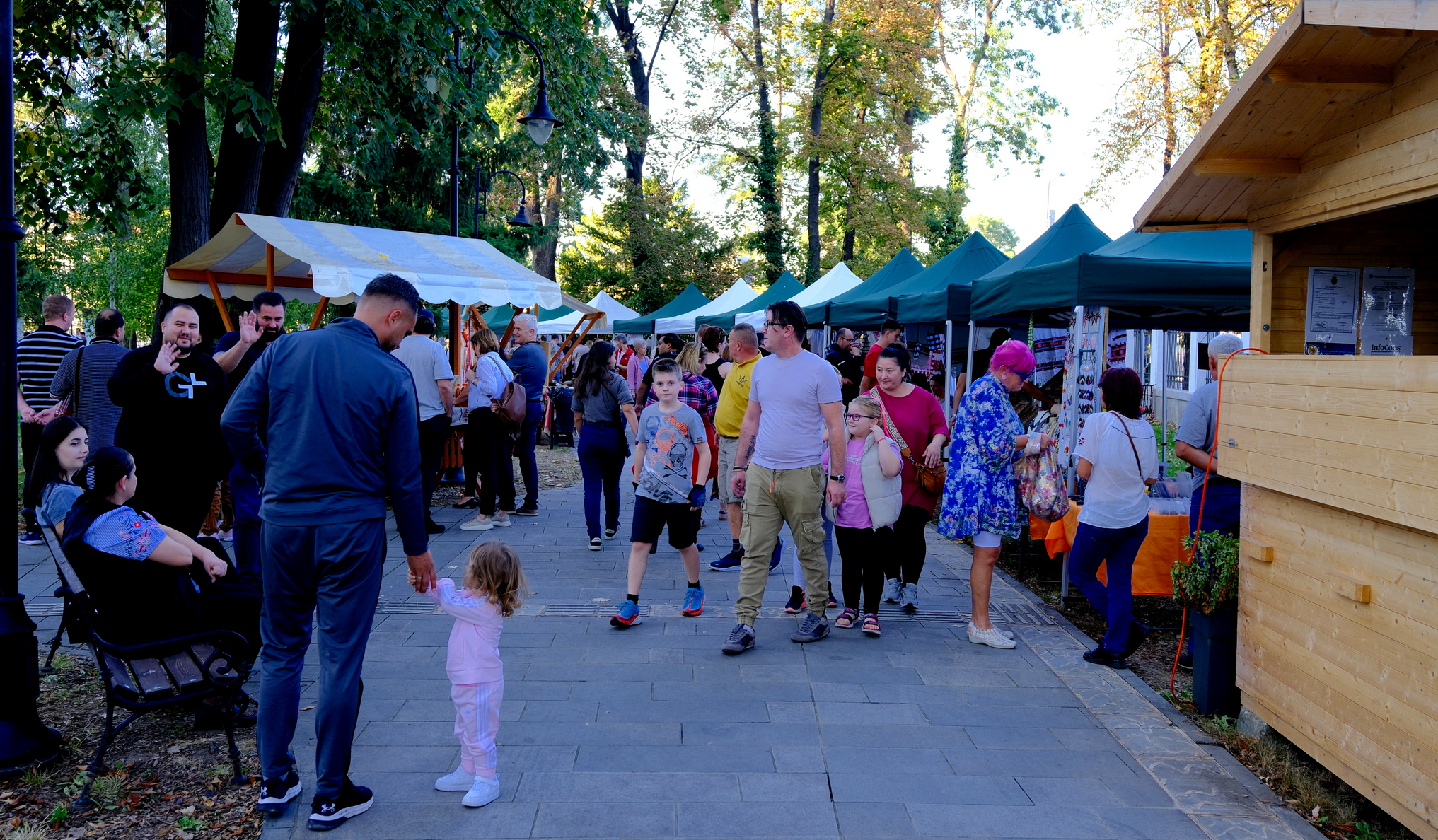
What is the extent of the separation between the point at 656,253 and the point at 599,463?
88.5 ft

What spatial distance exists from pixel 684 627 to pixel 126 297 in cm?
2786

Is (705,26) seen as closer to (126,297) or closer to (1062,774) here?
(126,297)

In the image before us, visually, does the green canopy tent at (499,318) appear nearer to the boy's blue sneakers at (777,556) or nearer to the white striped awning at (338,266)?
the white striped awning at (338,266)

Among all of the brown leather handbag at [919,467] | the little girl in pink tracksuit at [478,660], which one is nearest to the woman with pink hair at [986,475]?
the brown leather handbag at [919,467]

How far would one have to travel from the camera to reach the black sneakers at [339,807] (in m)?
→ 3.55

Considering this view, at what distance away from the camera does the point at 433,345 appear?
8.92m

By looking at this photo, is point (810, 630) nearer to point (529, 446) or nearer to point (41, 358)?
point (529, 446)

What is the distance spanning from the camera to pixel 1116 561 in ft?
18.9

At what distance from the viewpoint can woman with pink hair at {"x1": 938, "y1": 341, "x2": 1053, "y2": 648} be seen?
19.4 ft

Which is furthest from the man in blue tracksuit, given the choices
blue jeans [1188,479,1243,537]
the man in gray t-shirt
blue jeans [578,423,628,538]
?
the man in gray t-shirt

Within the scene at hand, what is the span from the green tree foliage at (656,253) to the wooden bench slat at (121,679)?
103 ft

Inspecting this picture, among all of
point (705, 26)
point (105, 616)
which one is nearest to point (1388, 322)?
point (105, 616)

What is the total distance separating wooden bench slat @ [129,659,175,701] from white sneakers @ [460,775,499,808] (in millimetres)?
1314

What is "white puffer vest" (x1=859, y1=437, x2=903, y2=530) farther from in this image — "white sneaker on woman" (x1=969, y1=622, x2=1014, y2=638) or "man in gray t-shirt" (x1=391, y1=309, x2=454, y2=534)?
"man in gray t-shirt" (x1=391, y1=309, x2=454, y2=534)
